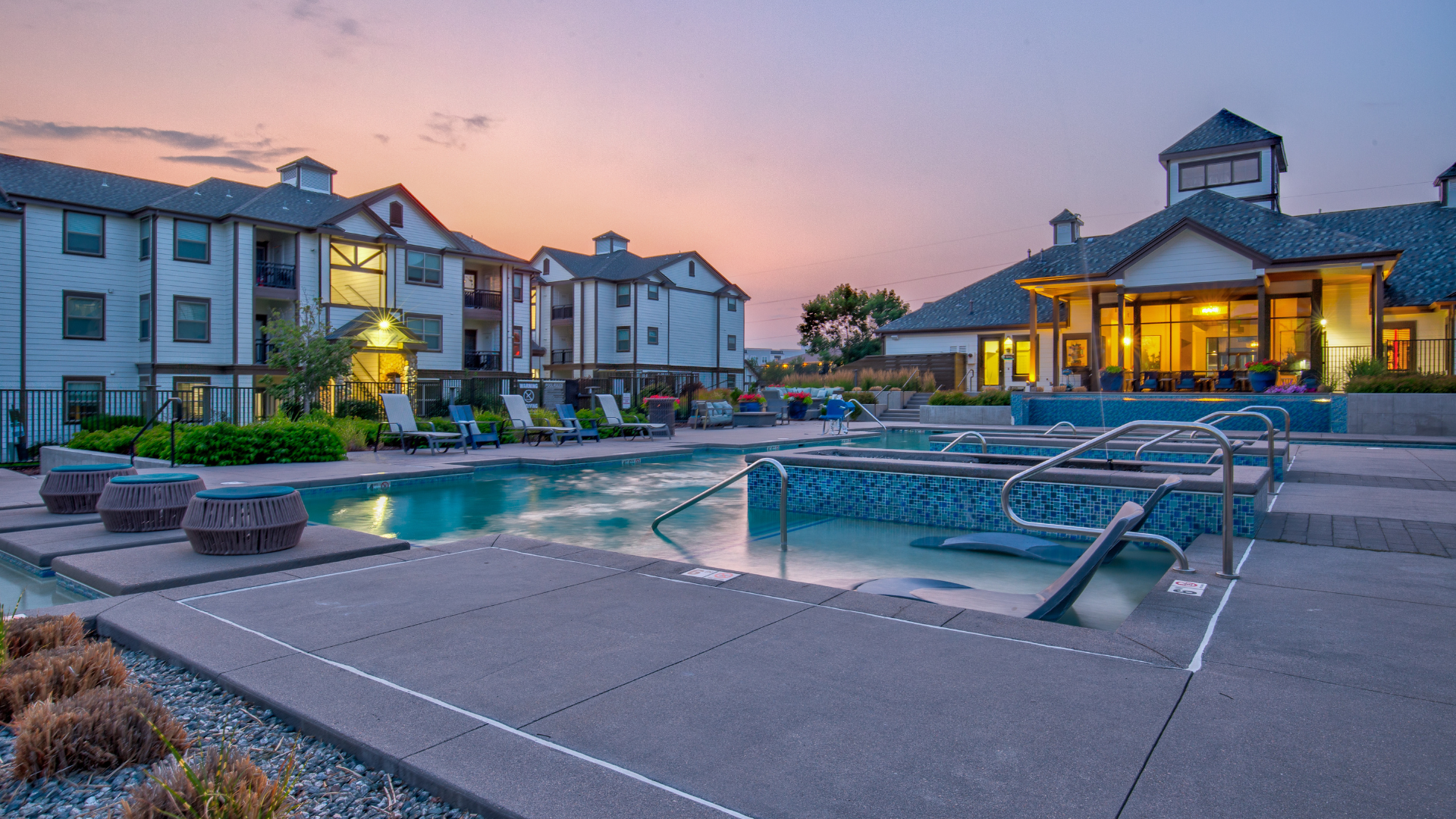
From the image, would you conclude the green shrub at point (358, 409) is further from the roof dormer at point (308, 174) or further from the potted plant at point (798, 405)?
the roof dormer at point (308, 174)

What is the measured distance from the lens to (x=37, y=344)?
72.3 feet

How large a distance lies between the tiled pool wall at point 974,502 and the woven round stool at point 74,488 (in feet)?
20.6

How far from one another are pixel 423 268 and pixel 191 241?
7048mm

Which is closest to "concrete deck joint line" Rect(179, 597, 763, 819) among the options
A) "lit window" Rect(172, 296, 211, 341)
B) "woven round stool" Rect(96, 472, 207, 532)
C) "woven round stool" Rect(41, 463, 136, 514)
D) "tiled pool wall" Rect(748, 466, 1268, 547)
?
"woven round stool" Rect(96, 472, 207, 532)

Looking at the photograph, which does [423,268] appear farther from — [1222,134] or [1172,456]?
[1222,134]

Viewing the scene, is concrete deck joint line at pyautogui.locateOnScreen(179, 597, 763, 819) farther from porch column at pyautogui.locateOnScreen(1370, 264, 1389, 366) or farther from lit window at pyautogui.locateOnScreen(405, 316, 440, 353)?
lit window at pyautogui.locateOnScreen(405, 316, 440, 353)

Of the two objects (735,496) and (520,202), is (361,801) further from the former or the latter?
(520,202)

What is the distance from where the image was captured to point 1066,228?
32.4 m

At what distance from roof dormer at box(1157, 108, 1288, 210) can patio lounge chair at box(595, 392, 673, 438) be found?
20861 mm

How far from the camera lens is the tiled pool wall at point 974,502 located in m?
6.41

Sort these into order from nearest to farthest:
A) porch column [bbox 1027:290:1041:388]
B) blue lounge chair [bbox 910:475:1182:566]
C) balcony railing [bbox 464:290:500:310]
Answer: blue lounge chair [bbox 910:475:1182:566]
porch column [bbox 1027:290:1041:388]
balcony railing [bbox 464:290:500:310]

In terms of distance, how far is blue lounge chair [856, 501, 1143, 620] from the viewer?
402 cm

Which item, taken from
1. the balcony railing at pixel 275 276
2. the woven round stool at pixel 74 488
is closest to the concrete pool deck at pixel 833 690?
the woven round stool at pixel 74 488

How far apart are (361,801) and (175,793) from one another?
0.45m
